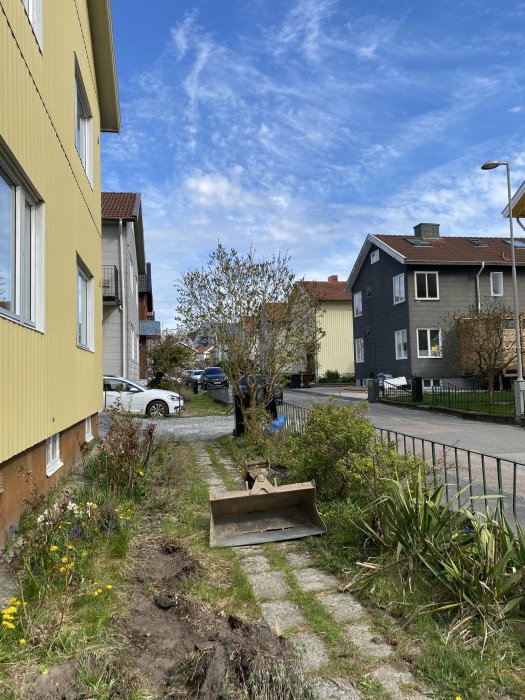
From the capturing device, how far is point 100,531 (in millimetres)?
4812

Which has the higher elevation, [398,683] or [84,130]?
[84,130]

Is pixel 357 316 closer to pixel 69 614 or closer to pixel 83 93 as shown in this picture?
pixel 83 93

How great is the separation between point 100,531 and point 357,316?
35.1 meters

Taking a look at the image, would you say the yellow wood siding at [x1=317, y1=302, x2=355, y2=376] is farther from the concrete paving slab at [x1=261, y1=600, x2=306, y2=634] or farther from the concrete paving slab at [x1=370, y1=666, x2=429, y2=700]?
the concrete paving slab at [x1=370, y1=666, x2=429, y2=700]

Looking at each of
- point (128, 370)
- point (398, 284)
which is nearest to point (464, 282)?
point (398, 284)

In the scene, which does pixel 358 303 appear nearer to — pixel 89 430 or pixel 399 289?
pixel 399 289

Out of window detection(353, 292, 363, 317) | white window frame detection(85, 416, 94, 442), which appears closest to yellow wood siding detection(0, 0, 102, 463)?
white window frame detection(85, 416, 94, 442)

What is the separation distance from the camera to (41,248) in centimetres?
623

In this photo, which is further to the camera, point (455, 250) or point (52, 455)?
point (455, 250)

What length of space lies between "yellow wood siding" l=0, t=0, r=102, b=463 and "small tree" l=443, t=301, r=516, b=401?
14.6 m

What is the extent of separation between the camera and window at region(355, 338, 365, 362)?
1491 inches

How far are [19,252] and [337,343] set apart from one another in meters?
41.8

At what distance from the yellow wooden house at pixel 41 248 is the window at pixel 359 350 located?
95.1 ft

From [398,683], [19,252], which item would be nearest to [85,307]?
[19,252]
